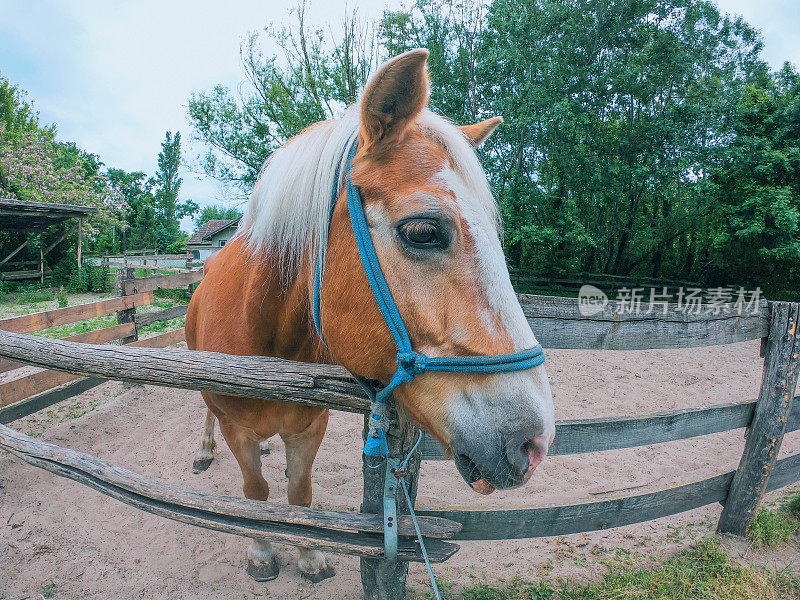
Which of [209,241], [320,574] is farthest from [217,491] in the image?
[209,241]

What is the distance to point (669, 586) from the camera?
2.41 metres

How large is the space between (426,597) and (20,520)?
3.13 metres

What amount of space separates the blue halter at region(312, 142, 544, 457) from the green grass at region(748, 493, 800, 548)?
312 cm

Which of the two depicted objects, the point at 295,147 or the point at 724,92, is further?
the point at 724,92

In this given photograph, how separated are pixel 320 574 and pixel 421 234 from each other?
2.51 meters

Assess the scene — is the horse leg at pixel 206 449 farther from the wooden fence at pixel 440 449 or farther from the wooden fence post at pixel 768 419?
the wooden fence post at pixel 768 419

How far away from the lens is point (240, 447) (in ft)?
7.85

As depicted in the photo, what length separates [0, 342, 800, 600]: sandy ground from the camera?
264 cm

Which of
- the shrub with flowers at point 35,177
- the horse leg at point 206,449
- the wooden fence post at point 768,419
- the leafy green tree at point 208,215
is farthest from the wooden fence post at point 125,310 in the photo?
the leafy green tree at point 208,215

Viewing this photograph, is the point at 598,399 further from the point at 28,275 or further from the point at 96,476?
the point at 28,275

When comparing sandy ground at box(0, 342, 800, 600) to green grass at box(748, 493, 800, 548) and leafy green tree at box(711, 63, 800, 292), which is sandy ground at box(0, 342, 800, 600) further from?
leafy green tree at box(711, 63, 800, 292)

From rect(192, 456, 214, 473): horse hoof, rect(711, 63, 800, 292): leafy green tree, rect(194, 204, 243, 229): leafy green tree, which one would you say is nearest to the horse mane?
rect(192, 456, 214, 473): horse hoof

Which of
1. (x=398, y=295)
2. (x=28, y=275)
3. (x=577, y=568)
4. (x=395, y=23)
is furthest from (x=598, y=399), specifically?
(x=28, y=275)

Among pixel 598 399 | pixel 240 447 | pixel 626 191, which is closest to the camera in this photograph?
pixel 240 447
